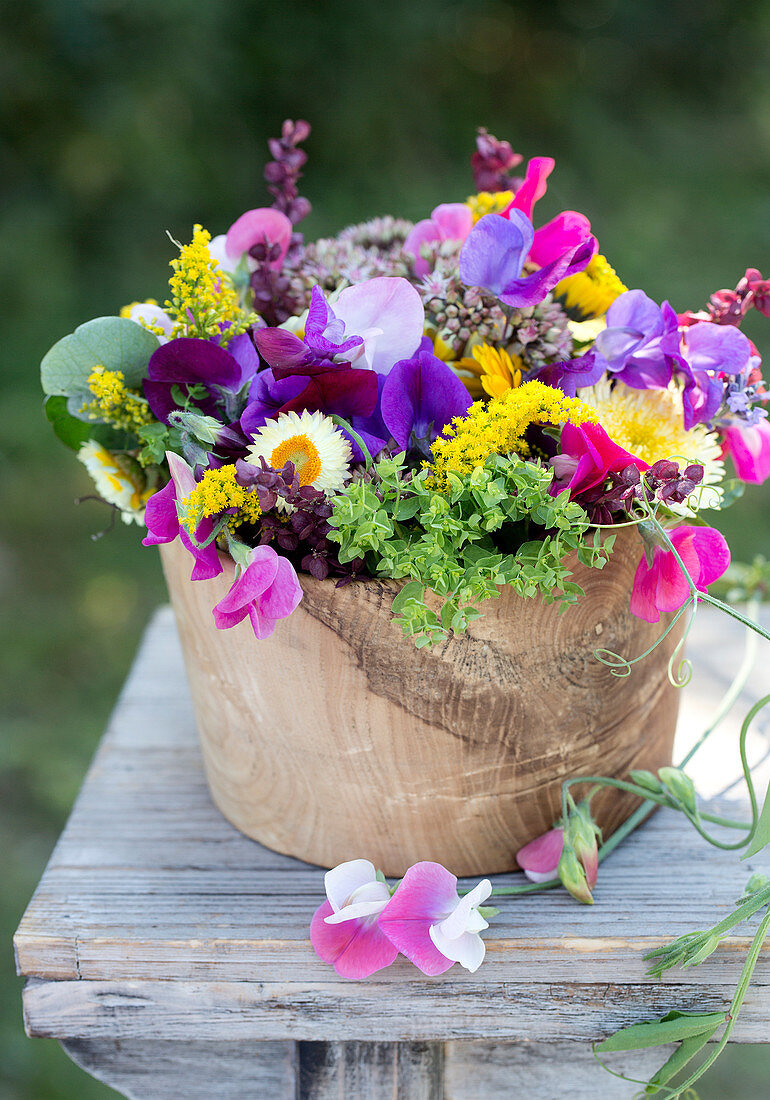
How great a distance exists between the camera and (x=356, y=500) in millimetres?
448

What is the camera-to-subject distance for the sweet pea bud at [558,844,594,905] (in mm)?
542

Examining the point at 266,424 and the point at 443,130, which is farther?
the point at 443,130

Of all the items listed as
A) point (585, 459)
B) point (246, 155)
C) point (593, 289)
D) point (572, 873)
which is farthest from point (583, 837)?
point (246, 155)

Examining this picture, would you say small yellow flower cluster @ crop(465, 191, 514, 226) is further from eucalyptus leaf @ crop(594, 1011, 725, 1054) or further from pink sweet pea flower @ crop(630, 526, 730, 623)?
eucalyptus leaf @ crop(594, 1011, 725, 1054)

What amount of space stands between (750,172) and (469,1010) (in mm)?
2815

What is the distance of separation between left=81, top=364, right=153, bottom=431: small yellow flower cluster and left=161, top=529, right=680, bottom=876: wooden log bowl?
0.09 m

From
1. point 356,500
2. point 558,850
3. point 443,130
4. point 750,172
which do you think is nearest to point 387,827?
point 558,850

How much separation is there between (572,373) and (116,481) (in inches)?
11.0

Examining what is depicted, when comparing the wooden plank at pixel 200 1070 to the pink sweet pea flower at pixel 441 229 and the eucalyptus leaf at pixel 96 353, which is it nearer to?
the eucalyptus leaf at pixel 96 353

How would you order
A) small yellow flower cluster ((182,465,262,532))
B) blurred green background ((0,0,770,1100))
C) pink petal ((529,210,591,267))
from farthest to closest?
blurred green background ((0,0,770,1100))
pink petal ((529,210,591,267))
small yellow flower cluster ((182,465,262,532))

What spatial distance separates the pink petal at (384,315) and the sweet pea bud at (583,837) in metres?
0.28

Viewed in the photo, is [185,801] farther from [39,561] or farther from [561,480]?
[39,561]

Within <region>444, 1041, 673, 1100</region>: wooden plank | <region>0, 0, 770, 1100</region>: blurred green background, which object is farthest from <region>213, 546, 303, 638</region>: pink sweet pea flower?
<region>0, 0, 770, 1100</region>: blurred green background

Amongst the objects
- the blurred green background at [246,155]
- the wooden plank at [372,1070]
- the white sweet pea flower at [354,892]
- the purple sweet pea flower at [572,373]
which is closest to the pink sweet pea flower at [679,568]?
the purple sweet pea flower at [572,373]
